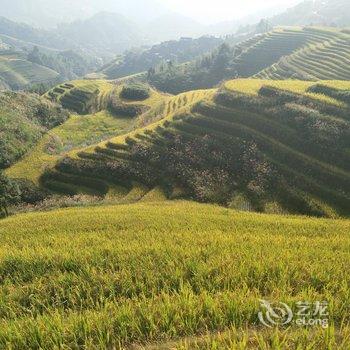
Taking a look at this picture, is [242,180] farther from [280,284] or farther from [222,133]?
[280,284]

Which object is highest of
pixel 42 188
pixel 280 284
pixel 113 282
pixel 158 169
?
pixel 280 284

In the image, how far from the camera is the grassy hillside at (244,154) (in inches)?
1722

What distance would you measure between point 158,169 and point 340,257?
3927cm

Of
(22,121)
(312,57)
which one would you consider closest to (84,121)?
→ (22,121)

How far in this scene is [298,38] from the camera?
490ft

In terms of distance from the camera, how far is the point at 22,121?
8494 centimetres

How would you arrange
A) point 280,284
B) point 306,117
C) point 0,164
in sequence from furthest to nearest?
1. point 0,164
2. point 306,117
3. point 280,284

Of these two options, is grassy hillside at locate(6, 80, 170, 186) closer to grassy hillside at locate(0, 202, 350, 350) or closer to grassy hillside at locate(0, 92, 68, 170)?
grassy hillside at locate(0, 92, 68, 170)

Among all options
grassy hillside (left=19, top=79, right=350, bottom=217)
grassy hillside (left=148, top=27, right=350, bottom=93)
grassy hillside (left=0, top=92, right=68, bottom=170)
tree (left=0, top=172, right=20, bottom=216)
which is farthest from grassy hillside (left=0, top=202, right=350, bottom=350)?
grassy hillside (left=148, top=27, right=350, bottom=93)

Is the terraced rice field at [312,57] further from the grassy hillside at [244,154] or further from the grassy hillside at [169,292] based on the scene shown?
the grassy hillside at [169,292]

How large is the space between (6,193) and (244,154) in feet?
92.8

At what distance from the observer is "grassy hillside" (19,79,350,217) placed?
43750 mm

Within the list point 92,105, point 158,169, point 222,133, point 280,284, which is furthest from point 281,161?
point 92,105

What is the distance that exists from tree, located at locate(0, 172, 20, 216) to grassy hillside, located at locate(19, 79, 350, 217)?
754 centimetres
